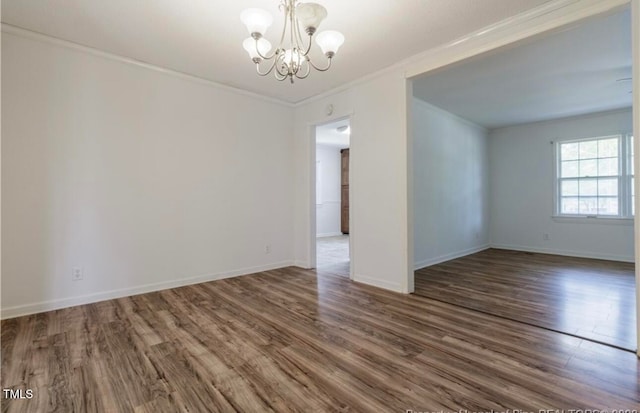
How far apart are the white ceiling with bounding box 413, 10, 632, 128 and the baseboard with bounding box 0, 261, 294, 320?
3610 mm

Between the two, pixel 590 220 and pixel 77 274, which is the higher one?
pixel 590 220

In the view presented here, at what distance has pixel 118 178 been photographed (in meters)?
3.31

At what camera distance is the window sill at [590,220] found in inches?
206

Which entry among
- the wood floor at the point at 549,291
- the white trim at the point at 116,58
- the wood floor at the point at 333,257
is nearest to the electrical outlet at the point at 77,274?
the white trim at the point at 116,58

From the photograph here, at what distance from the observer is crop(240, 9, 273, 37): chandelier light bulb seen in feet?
6.26

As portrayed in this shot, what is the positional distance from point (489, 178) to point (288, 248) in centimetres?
489

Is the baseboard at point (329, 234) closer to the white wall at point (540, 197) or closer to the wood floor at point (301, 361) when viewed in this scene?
the white wall at point (540, 197)

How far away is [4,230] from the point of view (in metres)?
2.71

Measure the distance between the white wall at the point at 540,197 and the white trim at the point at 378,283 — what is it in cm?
436

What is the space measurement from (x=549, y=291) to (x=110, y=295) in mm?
4968

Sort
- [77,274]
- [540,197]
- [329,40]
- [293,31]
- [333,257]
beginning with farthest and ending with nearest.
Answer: [540,197], [333,257], [77,274], [293,31], [329,40]

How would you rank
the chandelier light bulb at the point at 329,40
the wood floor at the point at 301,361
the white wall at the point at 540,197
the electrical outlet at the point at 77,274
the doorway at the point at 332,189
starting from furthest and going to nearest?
the doorway at the point at 332,189 < the white wall at the point at 540,197 < the electrical outlet at the point at 77,274 < the chandelier light bulb at the point at 329,40 < the wood floor at the point at 301,361

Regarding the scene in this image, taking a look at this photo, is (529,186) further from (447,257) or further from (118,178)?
(118,178)

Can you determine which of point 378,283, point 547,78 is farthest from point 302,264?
point 547,78
